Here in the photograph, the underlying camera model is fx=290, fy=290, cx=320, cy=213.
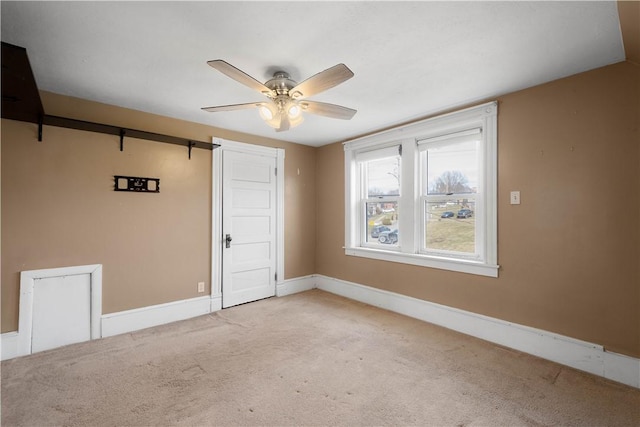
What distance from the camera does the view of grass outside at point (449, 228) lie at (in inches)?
124

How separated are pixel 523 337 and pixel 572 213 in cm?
117

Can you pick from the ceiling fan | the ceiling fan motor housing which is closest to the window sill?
the ceiling fan

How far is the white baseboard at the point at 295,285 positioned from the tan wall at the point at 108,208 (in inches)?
44.7

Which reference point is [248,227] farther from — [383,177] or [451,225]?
[451,225]

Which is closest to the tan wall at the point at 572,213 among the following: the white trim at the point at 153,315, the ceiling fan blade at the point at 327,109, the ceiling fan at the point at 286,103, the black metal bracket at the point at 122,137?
the ceiling fan blade at the point at 327,109

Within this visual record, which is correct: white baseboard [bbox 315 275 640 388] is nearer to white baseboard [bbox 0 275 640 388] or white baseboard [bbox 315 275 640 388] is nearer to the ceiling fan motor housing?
white baseboard [bbox 0 275 640 388]

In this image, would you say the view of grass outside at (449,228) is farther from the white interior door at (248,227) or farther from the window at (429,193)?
the white interior door at (248,227)

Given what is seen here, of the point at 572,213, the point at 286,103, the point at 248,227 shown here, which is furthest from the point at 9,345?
the point at 572,213

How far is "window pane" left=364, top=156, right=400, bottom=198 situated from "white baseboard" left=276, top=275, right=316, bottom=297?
171 centimetres

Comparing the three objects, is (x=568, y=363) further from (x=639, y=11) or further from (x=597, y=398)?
(x=639, y=11)

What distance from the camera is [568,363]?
2.38 metres

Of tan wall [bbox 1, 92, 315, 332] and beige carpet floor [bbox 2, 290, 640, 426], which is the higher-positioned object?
tan wall [bbox 1, 92, 315, 332]

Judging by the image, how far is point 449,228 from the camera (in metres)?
3.29

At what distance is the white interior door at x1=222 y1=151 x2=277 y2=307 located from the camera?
152 inches
